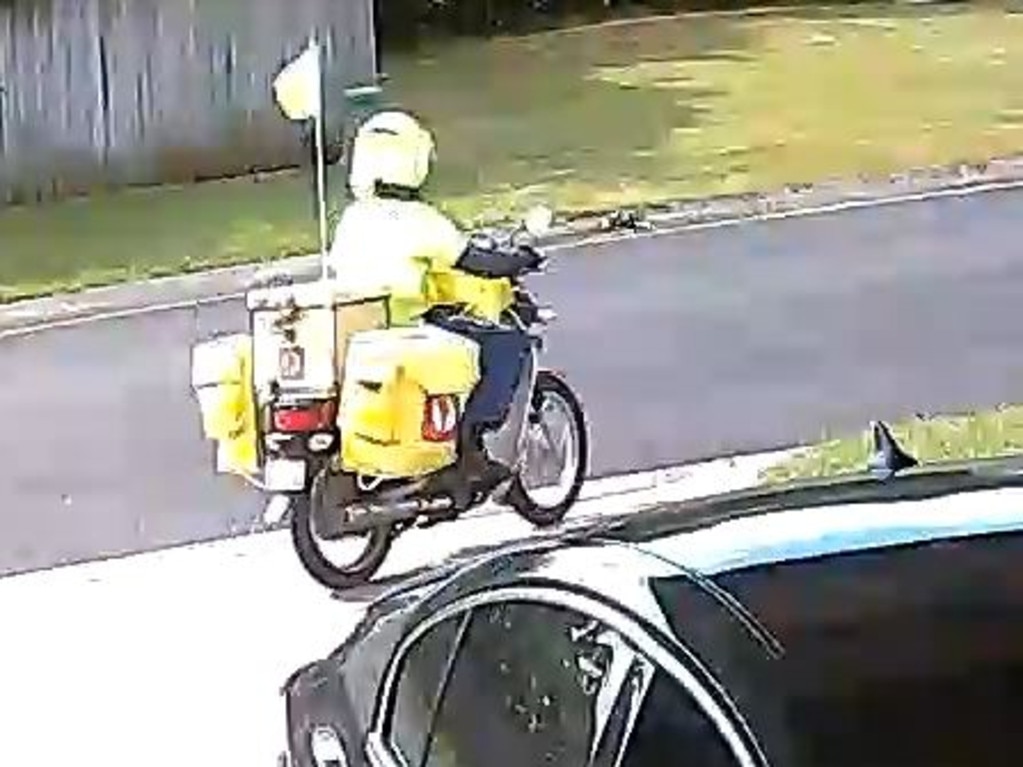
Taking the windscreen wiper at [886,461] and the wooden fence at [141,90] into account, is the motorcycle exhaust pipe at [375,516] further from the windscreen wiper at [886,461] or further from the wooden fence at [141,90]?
the wooden fence at [141,90]

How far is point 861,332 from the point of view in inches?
507

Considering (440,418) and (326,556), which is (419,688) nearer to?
(440,418)

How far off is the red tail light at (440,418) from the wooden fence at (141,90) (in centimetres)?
1007

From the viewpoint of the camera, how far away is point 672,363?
40.1 ft

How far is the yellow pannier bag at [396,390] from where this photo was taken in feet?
26.7

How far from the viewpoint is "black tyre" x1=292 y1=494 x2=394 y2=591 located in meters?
8.39

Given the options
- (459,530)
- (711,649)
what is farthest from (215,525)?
(711,649)

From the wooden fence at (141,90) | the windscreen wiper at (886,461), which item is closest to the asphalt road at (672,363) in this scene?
the wooden fence at (141,90)

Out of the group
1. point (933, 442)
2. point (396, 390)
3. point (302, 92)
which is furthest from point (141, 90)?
point (396, 390)

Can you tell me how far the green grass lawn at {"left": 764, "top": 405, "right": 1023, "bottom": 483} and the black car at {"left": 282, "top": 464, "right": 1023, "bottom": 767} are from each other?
5351 mm

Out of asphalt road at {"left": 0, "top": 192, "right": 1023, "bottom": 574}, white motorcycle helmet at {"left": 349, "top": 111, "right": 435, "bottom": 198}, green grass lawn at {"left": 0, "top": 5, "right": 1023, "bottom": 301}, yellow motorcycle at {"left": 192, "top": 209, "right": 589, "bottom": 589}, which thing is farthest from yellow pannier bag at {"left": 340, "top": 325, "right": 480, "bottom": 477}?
green grass lawn at {"left": 0, "top": 5, "right": 1023, "bottom": 301}

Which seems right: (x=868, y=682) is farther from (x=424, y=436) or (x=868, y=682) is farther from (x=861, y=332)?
(x=861, y=332)

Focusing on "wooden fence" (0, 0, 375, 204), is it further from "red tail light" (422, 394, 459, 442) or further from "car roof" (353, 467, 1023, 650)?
"car roof" (353, 467, 1023, 650)

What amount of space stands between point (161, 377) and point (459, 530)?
12.0ft
